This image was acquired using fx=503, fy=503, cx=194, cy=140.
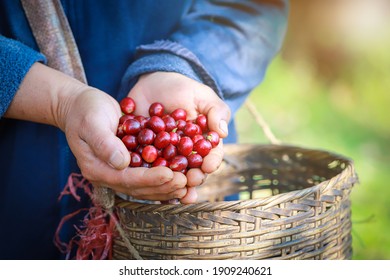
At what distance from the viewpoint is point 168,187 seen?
2.59 ft

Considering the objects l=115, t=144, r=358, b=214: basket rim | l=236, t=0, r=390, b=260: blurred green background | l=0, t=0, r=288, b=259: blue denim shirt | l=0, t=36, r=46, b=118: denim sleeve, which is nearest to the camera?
l=115, t=144, r=358, b=214: basket rim

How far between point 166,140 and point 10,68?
30 centimetres

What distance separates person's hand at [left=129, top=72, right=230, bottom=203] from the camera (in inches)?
35.6

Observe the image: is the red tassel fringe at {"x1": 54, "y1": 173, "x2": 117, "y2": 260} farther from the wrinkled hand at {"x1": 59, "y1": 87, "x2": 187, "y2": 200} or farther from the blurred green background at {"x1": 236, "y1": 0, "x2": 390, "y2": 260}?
the blurred green background at {"x1": 236, "y1": 0, "x2": 390, "y2": 260}

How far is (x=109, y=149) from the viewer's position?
0.77 meters

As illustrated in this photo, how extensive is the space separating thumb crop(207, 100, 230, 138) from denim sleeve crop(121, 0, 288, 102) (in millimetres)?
110

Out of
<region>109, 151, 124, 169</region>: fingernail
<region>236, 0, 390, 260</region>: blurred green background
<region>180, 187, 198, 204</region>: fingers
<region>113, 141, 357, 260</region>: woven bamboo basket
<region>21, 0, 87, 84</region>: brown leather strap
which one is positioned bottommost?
<region>113, 141, 357, 260</region>: woven bamboo basket

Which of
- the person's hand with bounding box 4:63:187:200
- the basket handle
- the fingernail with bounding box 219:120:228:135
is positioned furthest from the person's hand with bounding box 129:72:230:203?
the basket handle

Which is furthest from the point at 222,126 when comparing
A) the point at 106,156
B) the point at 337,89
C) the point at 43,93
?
the point at 337,89

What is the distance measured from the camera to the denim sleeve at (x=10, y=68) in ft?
2.90

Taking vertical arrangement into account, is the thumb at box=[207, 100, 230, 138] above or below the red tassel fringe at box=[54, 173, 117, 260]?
above

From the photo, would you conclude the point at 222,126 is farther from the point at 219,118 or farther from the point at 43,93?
the point at 43,93
